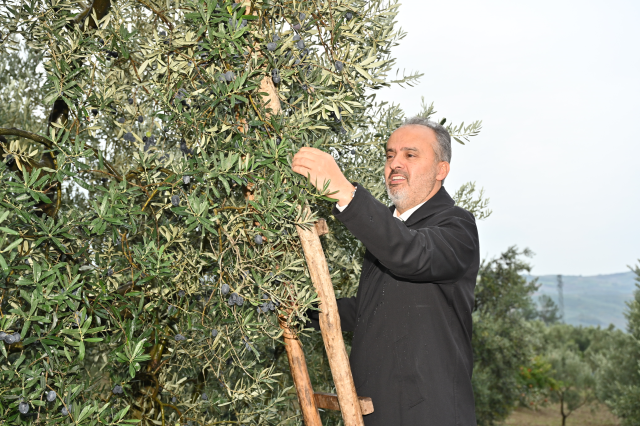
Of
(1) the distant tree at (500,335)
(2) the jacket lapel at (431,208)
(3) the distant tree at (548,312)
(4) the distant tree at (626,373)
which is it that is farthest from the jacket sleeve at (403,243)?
(3) the distant tree at (548,312)

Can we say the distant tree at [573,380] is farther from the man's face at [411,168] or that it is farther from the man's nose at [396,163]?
the man's nose at [396,163]

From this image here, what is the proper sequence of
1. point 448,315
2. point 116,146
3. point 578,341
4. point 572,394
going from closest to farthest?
1. point 448,315
2. point 116,146
3. point 572,394
4. point 578,341

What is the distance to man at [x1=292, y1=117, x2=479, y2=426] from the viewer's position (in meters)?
2.54

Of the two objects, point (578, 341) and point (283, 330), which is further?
point (578, 341)

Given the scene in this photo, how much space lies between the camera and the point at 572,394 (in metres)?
30.8

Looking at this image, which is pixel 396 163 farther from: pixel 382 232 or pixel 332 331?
pixel 332 331

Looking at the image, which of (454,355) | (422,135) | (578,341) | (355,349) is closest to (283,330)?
(355,349)

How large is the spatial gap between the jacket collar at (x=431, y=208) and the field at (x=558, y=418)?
29.1 meters

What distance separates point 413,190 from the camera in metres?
3.41

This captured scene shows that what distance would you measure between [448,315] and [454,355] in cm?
24

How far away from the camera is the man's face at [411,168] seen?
3.41 meters

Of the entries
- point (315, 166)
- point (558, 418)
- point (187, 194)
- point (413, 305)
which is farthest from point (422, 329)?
point (558, 418)

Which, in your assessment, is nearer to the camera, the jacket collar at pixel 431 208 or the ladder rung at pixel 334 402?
the ladder rung at pixel 334 402

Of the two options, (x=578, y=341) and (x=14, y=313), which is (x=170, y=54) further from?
(x=578, y=341)
